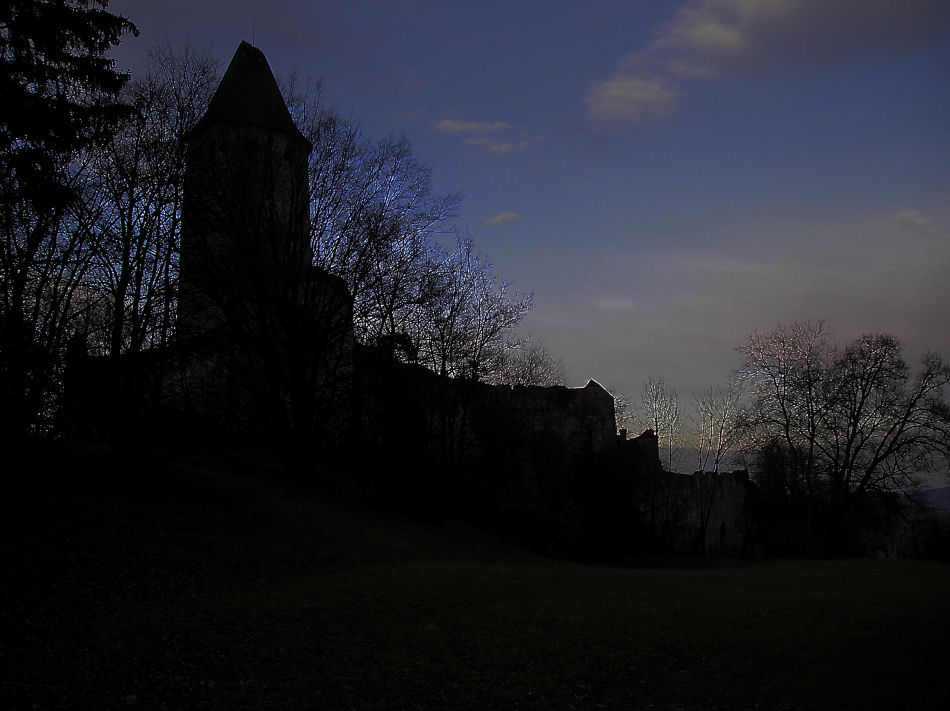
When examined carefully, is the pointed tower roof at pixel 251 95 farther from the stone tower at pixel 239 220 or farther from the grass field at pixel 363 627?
the grass field at pixel 363 627

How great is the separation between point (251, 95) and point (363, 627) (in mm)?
28912

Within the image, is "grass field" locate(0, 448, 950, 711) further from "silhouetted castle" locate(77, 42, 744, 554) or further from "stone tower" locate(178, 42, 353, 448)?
"stone tower" locate(178, 42, 353, 448)

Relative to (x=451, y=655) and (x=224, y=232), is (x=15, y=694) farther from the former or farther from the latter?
(x=224, y=232)

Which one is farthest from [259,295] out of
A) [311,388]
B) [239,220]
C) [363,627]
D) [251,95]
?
[363,627]

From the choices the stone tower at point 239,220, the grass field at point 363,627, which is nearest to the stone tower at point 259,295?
the stone tower at point 239,220

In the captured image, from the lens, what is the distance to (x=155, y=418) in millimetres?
18859

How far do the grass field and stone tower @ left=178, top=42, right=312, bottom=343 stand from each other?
560cm

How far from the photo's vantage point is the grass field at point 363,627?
28.5 ft

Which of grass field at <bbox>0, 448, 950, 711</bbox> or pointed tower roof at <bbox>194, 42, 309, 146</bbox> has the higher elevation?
pointed tower roof at <bbox>194, 42, 309, 146</bbox>

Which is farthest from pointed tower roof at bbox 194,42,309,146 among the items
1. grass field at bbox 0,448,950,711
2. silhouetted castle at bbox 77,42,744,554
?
grass field at bbox 0,448,950,711

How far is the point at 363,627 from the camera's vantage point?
1097cm

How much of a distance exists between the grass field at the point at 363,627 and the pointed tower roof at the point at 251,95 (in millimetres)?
16808

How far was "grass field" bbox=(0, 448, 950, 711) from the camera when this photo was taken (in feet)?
28.5

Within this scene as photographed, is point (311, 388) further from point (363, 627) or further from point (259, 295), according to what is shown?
point (363, 627)
